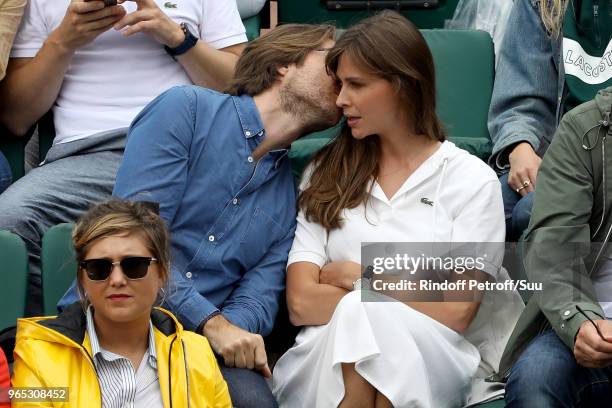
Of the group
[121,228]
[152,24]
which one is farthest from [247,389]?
[152,24]

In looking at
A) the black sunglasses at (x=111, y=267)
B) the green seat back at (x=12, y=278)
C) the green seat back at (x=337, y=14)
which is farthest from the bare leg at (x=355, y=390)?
the green seat back at (x=337, y=14)

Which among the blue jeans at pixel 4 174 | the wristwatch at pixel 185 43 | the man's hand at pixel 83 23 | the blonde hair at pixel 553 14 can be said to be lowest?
the blue jeans at pixel 4 174

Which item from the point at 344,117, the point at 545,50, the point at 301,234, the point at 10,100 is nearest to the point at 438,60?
the point at 545,50

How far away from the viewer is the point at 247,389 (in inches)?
121

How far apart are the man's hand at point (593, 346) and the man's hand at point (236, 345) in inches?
30.6

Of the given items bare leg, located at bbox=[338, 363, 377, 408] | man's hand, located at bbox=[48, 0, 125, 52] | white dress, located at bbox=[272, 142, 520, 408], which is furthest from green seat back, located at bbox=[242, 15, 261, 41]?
bare leg, located at bbox=[338, 363, 377, 408]

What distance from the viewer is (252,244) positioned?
348cm

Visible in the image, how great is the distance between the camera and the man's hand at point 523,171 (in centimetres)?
389

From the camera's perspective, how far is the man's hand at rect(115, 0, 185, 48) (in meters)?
3.86

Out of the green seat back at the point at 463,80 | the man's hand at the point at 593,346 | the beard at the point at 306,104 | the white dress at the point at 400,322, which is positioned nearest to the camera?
the man's hand at the point at 593,346

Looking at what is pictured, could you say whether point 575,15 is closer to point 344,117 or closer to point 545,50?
point 545,50

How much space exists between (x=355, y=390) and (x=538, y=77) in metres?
1.59

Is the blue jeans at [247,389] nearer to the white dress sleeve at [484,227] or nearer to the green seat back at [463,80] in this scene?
the white dress sleeve at [484,227]

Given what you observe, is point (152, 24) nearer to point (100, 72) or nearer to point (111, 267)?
point (100, 72)
